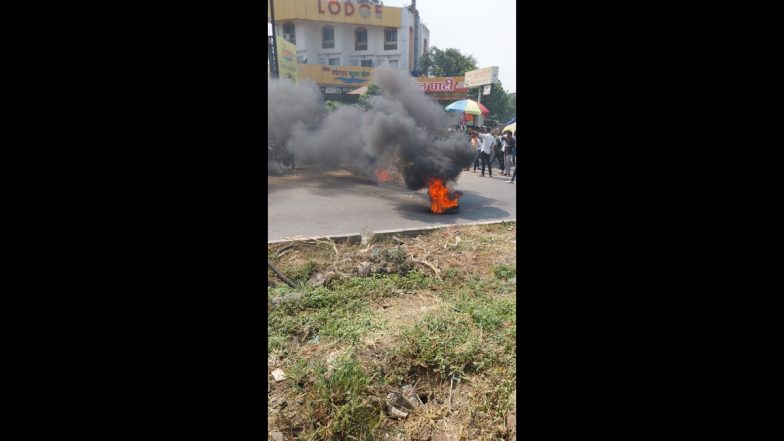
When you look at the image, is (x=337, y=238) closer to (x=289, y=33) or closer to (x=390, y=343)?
(x=390, y=343)

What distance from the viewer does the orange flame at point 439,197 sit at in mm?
9852

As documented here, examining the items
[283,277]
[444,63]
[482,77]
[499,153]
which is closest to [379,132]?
[499,153]

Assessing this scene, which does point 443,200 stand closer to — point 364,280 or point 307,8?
point 364,280

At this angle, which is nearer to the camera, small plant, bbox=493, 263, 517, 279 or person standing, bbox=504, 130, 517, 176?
small plant, bbox=493, 263, 517, 279

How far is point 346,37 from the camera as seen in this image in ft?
129

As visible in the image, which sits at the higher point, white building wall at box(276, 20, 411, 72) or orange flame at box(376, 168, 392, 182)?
white building wall at box(276, 20, 411, 72)

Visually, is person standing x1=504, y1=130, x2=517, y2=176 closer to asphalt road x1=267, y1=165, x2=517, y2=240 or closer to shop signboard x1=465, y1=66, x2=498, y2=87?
asphalt road x1=267, y1=165, x2=517, y2=240

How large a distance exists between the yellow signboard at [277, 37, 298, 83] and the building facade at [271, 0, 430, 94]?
17.5 m

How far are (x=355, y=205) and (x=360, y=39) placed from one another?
1332 inches

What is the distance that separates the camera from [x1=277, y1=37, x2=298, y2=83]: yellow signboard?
17091 mm

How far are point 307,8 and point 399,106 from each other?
27.8 metres

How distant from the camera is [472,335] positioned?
3.89m

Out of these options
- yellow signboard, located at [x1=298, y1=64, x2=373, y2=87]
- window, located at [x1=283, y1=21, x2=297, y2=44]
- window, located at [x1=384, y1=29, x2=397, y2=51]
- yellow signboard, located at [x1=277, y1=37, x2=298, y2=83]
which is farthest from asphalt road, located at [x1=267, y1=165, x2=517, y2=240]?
window, located at [x1=384, y1=29, x2=397, y2=51]
